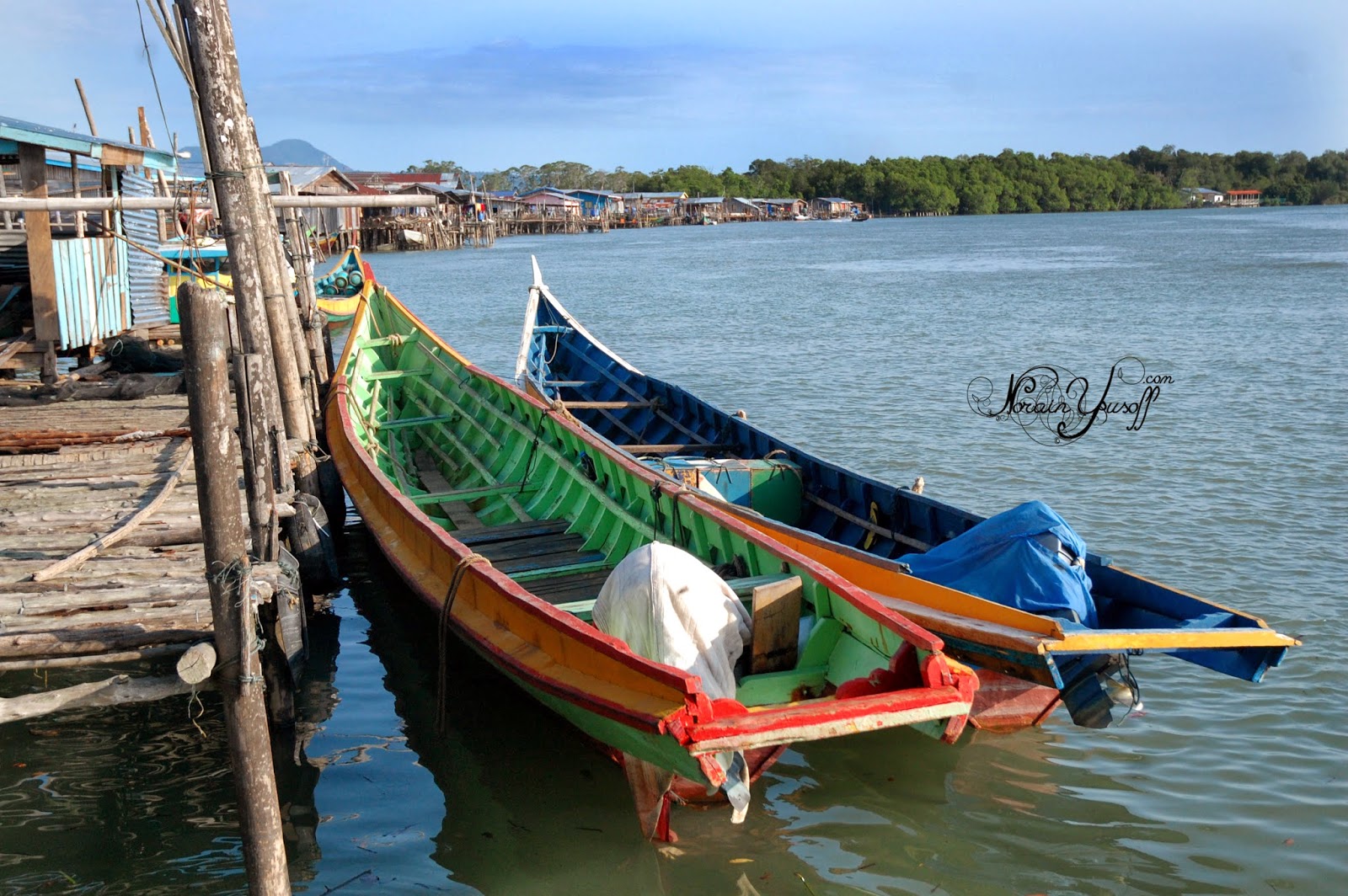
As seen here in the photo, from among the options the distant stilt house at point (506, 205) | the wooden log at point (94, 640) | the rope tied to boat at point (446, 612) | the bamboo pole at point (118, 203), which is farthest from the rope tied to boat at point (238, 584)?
the distant stilt house at point (506, 205)

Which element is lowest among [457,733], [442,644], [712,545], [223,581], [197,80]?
[457,733]

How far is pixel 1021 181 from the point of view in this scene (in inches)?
5876

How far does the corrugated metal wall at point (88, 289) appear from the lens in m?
13.1

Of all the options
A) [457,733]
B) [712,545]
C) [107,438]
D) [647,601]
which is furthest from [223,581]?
[107,438]

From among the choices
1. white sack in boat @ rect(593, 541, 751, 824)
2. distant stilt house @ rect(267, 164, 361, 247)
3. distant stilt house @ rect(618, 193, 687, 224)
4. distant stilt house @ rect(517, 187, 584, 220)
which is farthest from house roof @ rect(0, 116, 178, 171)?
distant stilt house @ rect(618, 193, 687, 224)

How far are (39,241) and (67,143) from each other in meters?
1.25

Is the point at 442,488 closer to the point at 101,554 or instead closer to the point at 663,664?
the point at 101,554

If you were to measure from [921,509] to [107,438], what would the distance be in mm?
7542

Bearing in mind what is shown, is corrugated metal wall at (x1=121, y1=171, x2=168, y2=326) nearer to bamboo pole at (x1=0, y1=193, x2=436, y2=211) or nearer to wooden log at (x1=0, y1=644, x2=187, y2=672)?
bamboo pole at (x1=0, y1=193, x2=436, y2=211)

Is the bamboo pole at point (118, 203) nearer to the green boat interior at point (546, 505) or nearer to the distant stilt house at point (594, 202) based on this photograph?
the green boat interior at point (546, 505)

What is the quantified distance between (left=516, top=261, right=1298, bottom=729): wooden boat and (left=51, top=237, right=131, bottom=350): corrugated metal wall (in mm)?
7990

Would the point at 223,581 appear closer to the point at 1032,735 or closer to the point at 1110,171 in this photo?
the point at 1032,735

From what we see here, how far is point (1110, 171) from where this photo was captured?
491 feet

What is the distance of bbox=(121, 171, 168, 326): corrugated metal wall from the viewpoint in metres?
17.1
